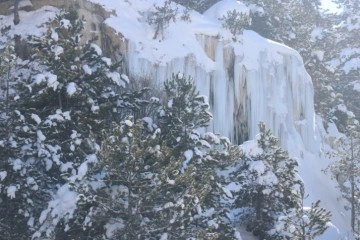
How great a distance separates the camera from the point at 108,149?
12.3 metres

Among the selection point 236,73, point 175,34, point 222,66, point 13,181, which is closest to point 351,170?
point 236,73

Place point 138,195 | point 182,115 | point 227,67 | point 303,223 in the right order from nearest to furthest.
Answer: point 138,195 → point 182,115 → point 303,223 → point 227,67

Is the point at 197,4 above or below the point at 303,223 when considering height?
above

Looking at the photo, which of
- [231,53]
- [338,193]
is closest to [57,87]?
[231,53]

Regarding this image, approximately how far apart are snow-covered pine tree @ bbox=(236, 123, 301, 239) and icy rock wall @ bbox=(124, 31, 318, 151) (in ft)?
13.6

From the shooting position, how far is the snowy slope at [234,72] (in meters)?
21.6

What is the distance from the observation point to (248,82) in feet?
82.1

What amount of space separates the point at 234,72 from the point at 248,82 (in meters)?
Answer: 1.02

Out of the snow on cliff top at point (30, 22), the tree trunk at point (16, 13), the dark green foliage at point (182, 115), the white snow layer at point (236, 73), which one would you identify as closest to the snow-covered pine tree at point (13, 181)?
the dark green foliage at point (182, 115)

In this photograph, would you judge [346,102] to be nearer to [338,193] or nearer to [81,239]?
[338,193]

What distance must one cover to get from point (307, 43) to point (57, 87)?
24.1 m

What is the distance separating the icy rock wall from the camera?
886 inches

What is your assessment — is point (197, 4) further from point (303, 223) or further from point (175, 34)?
point (303, 223)

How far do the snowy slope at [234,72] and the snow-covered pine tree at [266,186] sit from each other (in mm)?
4158
